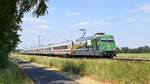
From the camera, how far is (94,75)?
3092cm

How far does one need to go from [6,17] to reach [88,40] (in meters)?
34.3

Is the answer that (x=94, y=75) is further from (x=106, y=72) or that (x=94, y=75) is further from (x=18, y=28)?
(x=18, y=28)

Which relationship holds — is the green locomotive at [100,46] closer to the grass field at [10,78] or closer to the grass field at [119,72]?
the grass field at [119,72]

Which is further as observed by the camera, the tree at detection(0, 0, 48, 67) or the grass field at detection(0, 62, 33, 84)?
the tree at detection(0, 0, 48, 67)

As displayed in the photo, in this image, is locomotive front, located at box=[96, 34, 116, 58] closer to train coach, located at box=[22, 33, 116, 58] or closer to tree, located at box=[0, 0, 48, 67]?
train coach, located at box=[22, 33, 116, 58]

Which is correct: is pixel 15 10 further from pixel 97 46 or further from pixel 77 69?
pixel 97 46

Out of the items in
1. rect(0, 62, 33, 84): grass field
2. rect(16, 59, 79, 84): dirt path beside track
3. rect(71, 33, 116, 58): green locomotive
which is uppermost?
rect(71, 33, 116, 58): green locomotive

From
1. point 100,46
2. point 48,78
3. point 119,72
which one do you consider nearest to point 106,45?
point 100,46

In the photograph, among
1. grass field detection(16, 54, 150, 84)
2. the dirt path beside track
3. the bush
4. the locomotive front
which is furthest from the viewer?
the locomotive front

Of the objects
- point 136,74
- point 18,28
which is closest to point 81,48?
point 18,28

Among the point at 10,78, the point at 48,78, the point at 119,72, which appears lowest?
the point at 48,78

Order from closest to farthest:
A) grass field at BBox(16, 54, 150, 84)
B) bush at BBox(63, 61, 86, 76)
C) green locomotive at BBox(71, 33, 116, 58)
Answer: grass field at BBox(16, 54, 150, 84), bush at BBox(63, 61, 86, 76), green locomotive at BBox(71, 33, 116, 58)

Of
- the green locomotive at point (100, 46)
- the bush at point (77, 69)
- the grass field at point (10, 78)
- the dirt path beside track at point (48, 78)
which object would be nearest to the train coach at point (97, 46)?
the green locomotive at point (100, 46)

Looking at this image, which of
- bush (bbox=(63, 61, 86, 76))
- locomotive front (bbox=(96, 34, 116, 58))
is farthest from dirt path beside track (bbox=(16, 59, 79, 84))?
locomotive front (bbox=(96, 34, 116, 58))
